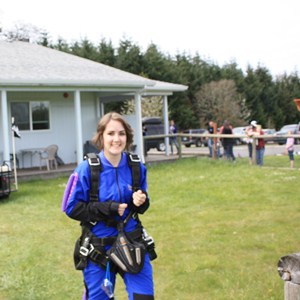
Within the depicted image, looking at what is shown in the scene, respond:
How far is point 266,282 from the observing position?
547 centimetres

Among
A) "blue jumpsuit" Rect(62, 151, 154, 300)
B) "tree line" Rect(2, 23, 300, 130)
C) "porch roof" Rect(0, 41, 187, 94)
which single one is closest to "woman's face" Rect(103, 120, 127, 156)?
"blue jumpsuit" Rect(62, 151, 154, 300)

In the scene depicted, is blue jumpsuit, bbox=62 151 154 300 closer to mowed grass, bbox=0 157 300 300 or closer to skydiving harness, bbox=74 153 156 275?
skydiving harness, bbox=74 153 156 275

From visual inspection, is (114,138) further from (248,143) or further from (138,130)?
(138,130)

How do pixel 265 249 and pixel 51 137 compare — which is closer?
pixel 265 249

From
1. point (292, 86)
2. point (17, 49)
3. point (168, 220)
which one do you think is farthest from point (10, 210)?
point (292, 86)

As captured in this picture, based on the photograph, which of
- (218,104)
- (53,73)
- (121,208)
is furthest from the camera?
(218,104)

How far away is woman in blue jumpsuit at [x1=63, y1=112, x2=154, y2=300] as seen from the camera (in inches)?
134

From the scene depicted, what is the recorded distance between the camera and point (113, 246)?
11.3ft

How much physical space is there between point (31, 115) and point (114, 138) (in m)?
14.6

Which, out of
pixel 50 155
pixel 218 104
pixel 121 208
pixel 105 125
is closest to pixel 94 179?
pixel 121 208

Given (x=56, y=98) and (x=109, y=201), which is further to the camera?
(x=56, y=98)

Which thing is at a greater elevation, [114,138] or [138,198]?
[114,138]

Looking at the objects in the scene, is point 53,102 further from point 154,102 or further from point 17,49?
point 154,102

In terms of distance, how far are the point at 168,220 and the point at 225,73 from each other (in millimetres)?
42032
